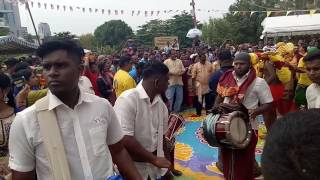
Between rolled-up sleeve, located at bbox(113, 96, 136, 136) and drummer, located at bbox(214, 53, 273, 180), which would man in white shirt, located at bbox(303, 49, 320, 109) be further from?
rolled-up sleeve, located at bbox(113, 96, 136, 136)

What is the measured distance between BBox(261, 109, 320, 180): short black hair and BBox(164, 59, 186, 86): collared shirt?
375 inches

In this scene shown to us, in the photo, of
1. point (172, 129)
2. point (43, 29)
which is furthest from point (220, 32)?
point (172, 129)

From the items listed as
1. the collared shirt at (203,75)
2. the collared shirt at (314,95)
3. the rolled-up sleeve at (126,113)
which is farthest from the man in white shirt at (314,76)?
the collared shirt at (203,75)

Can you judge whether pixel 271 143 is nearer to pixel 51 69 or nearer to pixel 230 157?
pixel 51 69

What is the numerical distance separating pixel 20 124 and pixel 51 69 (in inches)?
14.6

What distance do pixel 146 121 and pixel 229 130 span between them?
897 millimetres

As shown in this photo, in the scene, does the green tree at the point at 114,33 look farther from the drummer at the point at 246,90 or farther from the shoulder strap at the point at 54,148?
the shoulder strap at the point at 54,148

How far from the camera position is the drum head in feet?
13.4

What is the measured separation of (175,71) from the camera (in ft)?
34.9

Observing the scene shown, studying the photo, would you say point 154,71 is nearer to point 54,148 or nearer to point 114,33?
point 54,148

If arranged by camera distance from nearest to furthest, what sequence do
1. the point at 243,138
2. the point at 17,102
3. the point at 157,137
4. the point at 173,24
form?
the point at 157,137, the point at 243,138, the point at 17,102, the point at 173,24

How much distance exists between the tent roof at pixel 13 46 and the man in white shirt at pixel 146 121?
1463cm

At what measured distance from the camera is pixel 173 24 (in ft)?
178

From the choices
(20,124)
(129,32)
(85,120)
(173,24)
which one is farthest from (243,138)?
(129,32)
